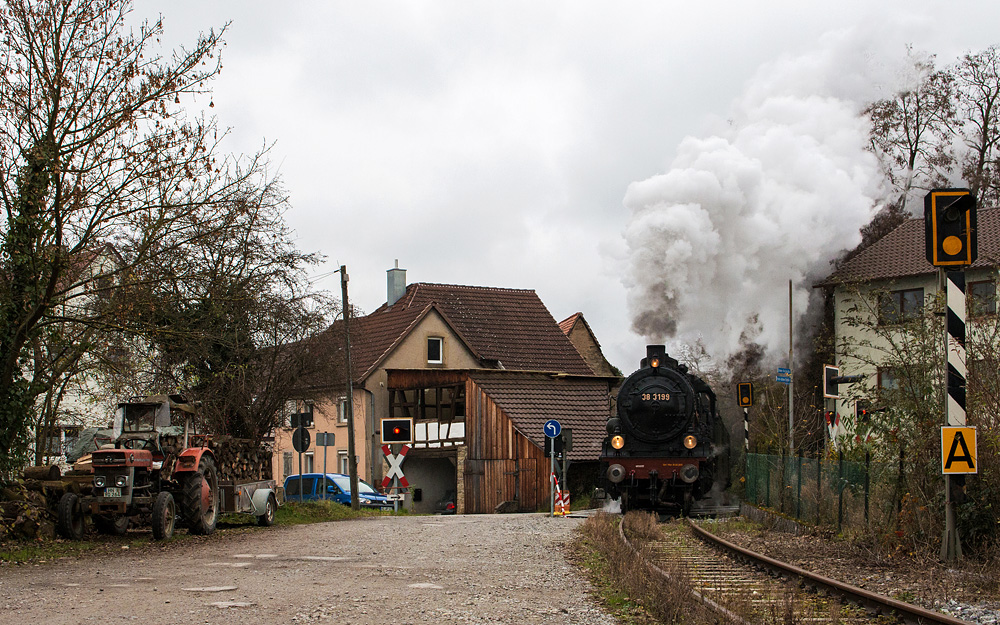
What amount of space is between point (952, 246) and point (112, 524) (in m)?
13.0

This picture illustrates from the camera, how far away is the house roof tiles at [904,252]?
3531cm

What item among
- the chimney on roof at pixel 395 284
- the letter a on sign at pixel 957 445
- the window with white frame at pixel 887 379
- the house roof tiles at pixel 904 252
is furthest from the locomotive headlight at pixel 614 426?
the chimney on roof at pixel 395 284

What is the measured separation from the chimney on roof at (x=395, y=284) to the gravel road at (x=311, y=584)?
36.4m

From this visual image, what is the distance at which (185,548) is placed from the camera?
1533 cm

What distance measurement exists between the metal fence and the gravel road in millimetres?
3870

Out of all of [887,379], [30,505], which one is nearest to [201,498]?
[30,505]

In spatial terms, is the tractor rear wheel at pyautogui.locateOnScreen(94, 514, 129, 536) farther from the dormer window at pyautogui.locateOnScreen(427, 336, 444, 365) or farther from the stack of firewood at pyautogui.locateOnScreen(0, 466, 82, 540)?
the dormer window at pyautogui.locateOnScreen(427, 336, 444, 365)

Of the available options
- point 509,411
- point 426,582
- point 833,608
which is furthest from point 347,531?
point 509,411

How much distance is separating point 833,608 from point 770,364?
23528 millimetres

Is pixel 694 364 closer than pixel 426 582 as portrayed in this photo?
No

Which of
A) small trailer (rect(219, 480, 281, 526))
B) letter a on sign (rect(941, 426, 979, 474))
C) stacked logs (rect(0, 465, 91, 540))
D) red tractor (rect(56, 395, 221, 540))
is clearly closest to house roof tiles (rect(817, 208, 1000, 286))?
small trailer (rect(219, 480, 281, 526))

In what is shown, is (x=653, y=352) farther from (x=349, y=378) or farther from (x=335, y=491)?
(x=335, y=491)

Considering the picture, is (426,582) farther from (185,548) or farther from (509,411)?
(509,411)

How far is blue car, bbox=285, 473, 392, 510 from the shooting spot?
115ft
